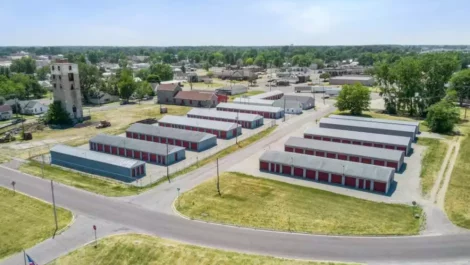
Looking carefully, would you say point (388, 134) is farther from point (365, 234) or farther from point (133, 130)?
point (133, 130)

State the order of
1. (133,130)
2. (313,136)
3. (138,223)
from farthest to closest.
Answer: (133,130) < (313,136) < (138,223)

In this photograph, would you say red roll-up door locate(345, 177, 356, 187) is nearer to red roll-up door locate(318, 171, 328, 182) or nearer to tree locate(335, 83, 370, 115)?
red roll-up door locate(318, 171, 328, 182)

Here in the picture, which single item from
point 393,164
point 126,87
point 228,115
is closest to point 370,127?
point 393,164

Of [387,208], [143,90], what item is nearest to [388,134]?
[387,208]

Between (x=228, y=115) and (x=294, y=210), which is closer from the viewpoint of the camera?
(x=294, y=210)

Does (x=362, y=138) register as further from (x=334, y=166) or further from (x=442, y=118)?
(x=442, y=118)

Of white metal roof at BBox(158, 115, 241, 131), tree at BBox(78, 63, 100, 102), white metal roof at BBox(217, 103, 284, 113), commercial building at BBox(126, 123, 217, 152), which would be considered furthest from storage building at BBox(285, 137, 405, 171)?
tree at BBox(78, 63, 100, 102)
